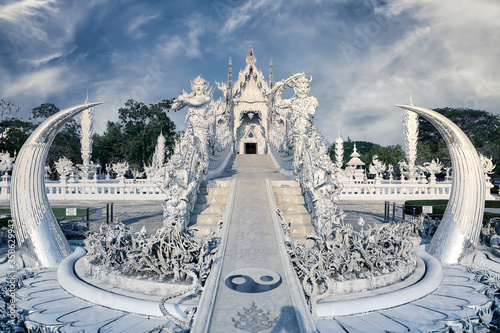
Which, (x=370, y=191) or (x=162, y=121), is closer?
(x=370, y=191)

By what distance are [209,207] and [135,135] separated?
32179 mm

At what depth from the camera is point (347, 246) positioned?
17.1 ft

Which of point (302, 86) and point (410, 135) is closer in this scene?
point (302, 86)

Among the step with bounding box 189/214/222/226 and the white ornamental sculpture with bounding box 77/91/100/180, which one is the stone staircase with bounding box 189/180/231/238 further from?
the white ornamental sculpture with bounding box 77/91/100/180

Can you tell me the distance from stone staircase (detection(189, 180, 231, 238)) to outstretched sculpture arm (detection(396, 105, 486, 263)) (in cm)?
456

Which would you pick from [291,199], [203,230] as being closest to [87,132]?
[203,230]

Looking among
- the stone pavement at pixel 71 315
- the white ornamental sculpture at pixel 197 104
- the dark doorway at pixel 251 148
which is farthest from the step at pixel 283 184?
the dark doorway at pixel 251 148

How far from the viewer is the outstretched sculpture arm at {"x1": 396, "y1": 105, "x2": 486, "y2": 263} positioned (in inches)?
236

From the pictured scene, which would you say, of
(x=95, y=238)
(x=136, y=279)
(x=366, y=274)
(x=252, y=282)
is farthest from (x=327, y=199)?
(x=95, y=238)

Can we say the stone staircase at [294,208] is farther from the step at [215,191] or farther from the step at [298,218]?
the step at [215,191]

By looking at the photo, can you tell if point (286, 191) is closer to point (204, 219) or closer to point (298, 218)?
point (298, 218)

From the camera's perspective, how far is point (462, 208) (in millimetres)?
6070

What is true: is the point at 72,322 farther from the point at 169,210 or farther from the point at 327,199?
the point at 327,199

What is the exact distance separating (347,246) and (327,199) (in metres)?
1.33
